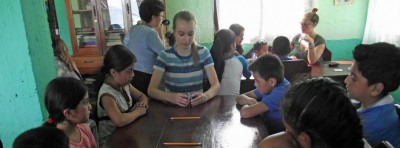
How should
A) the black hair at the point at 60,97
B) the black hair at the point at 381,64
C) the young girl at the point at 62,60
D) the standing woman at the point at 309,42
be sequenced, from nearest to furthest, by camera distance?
the black hair at the point at 60,97 < the black hair at the point at 381,64 < the young girl at the point at 62,60 < the standing woman at the point at 309,42

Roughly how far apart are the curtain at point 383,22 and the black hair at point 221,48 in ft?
8.58

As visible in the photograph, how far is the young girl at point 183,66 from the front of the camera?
1790 millimetres

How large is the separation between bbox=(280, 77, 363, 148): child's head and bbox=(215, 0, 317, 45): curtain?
147 inches

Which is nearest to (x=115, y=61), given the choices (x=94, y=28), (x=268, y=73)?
(x=268, y=73)

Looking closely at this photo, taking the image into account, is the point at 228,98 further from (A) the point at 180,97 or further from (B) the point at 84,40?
(B) the point at 84,40

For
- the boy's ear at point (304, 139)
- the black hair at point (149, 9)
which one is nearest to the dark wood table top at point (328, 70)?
the black hair at point (149, 9)

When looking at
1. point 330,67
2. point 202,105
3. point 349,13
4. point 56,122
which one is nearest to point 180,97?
A: point 202,105

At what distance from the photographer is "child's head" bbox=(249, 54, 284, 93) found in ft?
5.35

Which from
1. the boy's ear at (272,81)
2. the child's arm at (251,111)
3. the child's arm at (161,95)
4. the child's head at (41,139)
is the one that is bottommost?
the child's arm at (251,111)

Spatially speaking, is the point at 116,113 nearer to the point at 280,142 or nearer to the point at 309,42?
the point at 280,142

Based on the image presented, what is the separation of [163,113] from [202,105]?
0.25 metres

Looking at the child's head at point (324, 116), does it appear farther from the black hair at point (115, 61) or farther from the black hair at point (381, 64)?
the black hair at point (115, 61)

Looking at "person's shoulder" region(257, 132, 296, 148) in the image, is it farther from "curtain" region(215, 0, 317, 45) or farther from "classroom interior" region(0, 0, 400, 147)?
"curtain" region(215, 0, 317, 45)

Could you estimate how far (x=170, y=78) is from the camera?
1870 mm
